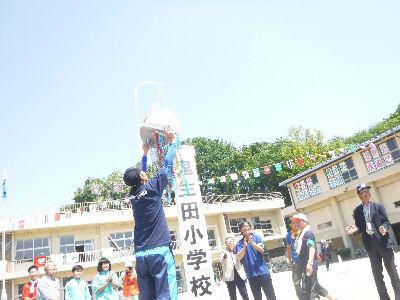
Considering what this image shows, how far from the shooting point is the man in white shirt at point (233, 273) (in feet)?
24.4

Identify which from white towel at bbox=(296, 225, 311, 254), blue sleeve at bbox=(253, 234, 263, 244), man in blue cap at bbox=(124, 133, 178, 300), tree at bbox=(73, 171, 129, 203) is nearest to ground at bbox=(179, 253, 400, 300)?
white towel at bbox=(296, 225, 311, 254)

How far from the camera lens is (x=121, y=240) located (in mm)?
28656

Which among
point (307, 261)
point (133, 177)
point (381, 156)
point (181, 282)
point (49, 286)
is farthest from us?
point (181, 282)

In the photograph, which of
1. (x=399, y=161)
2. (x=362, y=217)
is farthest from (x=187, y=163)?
(x=399, y=161)

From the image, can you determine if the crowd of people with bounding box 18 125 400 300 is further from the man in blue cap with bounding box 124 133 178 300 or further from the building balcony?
the building balcony

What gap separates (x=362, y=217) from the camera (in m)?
5.58

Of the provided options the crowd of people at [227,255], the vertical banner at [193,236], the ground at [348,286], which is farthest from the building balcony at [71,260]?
the crowd of people at [227,255]

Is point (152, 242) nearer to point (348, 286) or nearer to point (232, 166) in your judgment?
point (348, 286)

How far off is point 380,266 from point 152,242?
3.66 meters

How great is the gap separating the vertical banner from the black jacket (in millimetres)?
3880

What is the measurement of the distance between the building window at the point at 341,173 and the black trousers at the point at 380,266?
2373 centimetres

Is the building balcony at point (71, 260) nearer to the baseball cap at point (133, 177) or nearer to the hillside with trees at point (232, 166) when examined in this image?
the hillside with trees at point (232, 166)

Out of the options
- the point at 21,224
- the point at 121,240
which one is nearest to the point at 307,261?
the point at 21,224

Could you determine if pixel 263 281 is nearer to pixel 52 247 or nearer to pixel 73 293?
pixel 73 293
